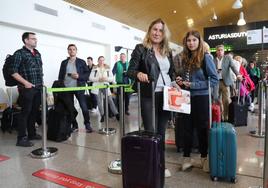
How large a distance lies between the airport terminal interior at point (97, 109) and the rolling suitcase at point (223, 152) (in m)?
0.10

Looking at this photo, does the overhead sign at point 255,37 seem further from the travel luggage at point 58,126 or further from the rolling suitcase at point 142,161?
the rolling suitcase at point 142,161

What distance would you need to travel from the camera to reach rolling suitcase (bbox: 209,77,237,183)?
7.17 feet

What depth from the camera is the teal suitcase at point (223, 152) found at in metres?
2.19

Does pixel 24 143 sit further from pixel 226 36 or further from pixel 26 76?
pixel 226 36

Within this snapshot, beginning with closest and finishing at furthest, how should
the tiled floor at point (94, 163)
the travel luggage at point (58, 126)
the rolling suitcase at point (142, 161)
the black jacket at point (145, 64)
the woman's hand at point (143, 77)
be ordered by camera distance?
the rolling suitcase at point (142, 161) → the woman's hand at point (143, 77) → the black jacket at point (145, 64) → the tiled floor at point (94, 163) → the travel luggage at point (58, 126)

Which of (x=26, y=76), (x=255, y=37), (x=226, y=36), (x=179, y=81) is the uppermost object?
(x=226, y=36)

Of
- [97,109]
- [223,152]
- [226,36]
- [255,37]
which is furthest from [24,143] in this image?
[226,36]

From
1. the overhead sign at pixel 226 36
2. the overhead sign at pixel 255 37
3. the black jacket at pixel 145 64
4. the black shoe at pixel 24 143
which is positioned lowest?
the black shoe at pixel 24 143

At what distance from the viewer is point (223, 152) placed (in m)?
2.22

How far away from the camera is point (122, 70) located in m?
6.36

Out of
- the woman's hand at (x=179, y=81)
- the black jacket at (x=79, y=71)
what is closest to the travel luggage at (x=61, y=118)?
the black jacket at (x=79, y=71)

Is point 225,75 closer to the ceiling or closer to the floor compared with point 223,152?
closer to the ceiling

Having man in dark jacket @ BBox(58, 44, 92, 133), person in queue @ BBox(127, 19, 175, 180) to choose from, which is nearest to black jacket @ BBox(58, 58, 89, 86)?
man in dark jacket @ BBox(58, 44, 92, 133)

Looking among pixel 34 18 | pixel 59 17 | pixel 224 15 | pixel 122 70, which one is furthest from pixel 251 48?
pixel 34 18
